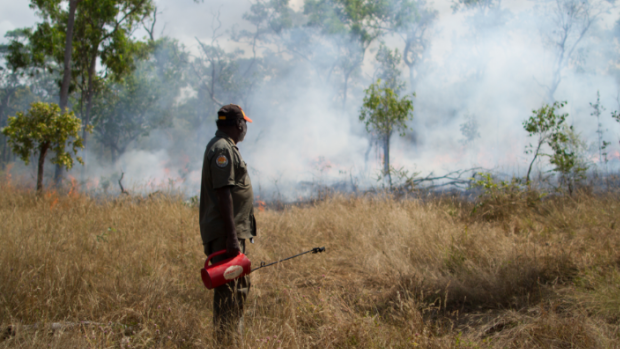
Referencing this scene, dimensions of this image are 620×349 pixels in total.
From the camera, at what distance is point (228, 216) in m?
1.97

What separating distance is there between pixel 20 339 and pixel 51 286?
47 centimetres

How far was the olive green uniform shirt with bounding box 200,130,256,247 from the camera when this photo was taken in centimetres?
198

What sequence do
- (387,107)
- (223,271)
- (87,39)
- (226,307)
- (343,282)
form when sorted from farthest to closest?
(87,39), (387,107), (343,282), (226,307), (223,271)

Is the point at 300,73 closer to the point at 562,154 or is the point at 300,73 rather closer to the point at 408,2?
the point at 408,2

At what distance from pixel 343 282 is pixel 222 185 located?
1801 millimetres

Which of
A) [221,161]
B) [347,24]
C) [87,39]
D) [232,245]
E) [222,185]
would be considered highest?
[347,24]

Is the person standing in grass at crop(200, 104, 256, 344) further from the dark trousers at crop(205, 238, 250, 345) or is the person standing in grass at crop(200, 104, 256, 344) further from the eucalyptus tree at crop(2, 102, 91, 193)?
the eucalyptus tree at crop(2, 102, 91, 193)

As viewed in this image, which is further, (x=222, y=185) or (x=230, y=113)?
(x=230, y=113)

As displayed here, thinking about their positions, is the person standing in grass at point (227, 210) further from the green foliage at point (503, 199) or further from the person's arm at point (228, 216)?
the green foliage at point (503, 199)

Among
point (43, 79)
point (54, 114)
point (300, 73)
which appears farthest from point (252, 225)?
point (43, 79)

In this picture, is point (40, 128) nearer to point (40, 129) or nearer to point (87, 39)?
point (40, 129)

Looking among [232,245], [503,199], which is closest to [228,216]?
[232,245]

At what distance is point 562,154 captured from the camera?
6.45 metres

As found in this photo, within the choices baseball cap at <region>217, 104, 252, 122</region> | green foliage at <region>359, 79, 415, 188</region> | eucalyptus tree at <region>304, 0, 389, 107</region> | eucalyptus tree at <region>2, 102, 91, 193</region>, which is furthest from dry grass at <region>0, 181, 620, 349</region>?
eucalyptus tree at <region>304, 0, 389, 107</region>
